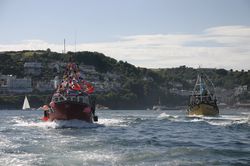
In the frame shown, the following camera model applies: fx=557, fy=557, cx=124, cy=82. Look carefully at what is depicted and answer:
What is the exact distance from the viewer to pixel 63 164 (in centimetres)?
3134

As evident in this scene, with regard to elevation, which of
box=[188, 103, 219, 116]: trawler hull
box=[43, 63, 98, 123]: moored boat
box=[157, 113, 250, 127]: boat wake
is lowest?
box=[157, 113, 250, 127]: boat wake

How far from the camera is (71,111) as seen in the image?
63844mm

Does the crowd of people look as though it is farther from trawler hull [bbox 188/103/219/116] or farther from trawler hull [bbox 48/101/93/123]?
trawler hull [bbox 188/103/219/116]

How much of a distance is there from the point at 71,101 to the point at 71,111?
1186 mm

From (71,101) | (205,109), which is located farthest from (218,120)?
(71,101)

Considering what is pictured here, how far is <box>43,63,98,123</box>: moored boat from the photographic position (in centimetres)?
6412

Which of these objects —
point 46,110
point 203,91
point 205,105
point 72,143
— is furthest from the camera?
point 203,91

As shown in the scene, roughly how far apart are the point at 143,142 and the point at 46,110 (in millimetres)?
34366

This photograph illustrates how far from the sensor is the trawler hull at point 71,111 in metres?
63.9

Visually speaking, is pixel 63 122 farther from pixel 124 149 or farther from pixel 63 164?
pixel 63 164

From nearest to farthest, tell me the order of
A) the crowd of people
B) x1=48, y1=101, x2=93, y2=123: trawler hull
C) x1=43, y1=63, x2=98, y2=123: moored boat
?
x1=48, y1=101, x2=93, y2=123: trawler hull → x1=43, y1=63, x2=98, y2=123: moored boat → the crowd of people

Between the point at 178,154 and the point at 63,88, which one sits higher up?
the point at 63,88

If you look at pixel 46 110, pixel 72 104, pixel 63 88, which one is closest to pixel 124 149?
pixel 72 104

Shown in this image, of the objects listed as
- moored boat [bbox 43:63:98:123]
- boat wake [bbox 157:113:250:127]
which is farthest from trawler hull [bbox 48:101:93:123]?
boat wake [bbox 157:113:250:127]
